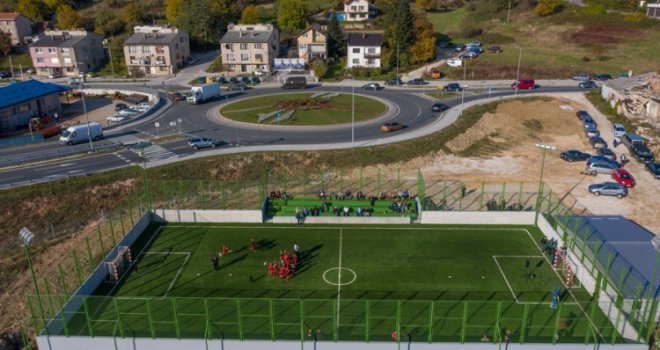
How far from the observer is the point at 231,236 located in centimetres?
3956

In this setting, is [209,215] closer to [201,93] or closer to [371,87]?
[201,93]

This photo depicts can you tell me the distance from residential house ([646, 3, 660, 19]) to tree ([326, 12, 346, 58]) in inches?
2859

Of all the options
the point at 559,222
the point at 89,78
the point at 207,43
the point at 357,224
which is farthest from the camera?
the point at 207,43

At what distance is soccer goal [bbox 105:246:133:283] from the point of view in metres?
33.6

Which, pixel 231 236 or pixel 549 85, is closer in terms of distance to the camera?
pixel 231 236

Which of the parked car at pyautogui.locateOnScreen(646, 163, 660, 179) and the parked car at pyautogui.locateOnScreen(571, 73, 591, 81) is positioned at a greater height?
the parked car at pyautogui.locateOnScreen(571, 73, 591, 81)

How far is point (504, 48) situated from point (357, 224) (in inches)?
3259

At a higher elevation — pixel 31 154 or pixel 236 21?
pixel 236 21

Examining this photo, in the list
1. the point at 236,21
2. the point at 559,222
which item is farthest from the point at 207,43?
the point at 559,222

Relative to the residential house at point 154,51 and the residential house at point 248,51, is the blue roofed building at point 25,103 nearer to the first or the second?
the residential house at point 154,51

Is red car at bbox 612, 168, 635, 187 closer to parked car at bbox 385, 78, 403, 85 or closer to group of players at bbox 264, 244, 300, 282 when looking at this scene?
group of players at bbox 264, 244, 300, 282

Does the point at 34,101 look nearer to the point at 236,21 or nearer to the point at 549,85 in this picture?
the point at 236,21

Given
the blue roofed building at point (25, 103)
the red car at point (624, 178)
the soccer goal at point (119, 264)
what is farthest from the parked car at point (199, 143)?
the red car at point (624, 178)

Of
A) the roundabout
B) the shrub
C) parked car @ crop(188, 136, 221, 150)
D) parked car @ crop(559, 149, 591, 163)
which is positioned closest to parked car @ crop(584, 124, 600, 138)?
parked car @ crop(559, 149, 591, 163)
